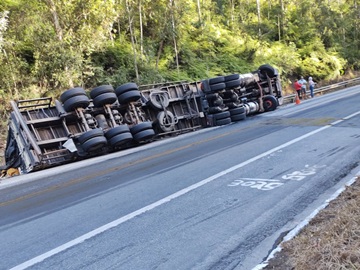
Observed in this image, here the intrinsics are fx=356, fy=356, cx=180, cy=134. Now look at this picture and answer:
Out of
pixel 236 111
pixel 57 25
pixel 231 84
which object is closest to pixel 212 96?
pixel 231 84

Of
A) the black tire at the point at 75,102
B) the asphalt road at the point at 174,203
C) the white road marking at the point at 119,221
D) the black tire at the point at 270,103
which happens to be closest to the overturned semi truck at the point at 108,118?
the black tire at the point at 75,102

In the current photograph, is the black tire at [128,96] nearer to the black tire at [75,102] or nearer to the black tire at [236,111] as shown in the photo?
the black tire at [75,102]

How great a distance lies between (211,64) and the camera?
2388 centimetres

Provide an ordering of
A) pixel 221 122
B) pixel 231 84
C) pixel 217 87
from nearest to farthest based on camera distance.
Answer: pixel 221 122 → pixel 217 87 → pixel 231 84

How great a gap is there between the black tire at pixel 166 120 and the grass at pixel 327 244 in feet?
25.6

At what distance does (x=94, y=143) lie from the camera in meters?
9.12

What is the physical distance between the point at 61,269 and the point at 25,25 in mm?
13197

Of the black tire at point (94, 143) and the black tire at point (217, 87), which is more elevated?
the black tire at point (217, 87)

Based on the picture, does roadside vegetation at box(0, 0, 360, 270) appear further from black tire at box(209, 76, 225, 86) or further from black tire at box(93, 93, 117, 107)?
black tire at box(209, 76, 225, 86)

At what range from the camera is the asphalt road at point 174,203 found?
3654 mm

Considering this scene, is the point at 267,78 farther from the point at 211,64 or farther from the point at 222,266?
the point at 222,266

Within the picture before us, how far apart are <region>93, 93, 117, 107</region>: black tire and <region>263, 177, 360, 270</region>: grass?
734cm

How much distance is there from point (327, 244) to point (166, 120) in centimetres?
888

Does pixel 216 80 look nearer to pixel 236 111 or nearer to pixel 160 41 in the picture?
pixel 236 111
